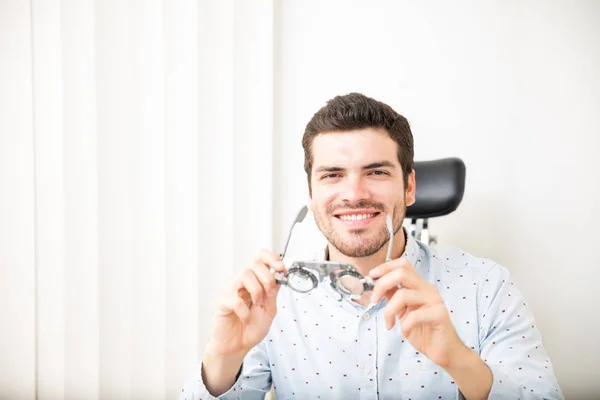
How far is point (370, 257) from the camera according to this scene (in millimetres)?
1330

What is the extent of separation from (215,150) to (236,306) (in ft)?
3.50

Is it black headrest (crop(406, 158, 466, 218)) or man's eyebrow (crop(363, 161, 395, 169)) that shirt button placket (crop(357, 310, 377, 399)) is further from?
black headrest (crop(406, 158, 466, 218))

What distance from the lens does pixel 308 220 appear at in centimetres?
213

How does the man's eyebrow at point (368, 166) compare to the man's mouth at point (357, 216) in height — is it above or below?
above

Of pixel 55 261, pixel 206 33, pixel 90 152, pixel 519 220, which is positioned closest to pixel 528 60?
pixel 519 220

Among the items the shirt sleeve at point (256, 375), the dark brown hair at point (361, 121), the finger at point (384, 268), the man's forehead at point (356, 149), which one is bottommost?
the shirt sleeve at point (256, 375)

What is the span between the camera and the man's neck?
1.33 metres

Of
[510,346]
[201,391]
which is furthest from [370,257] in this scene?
[201,391]

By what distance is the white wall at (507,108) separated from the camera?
1.90m

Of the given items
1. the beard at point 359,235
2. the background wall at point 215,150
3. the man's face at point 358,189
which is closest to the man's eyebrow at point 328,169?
the man's face at point 358,189

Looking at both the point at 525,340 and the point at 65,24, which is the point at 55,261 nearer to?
the point at 65,24

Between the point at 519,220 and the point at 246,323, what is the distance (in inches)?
59.8

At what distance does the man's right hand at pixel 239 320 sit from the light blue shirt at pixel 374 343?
5 centimetres

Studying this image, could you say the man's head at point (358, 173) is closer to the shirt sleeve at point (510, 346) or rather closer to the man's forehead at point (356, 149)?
the man's forehead at point (356, 149)
